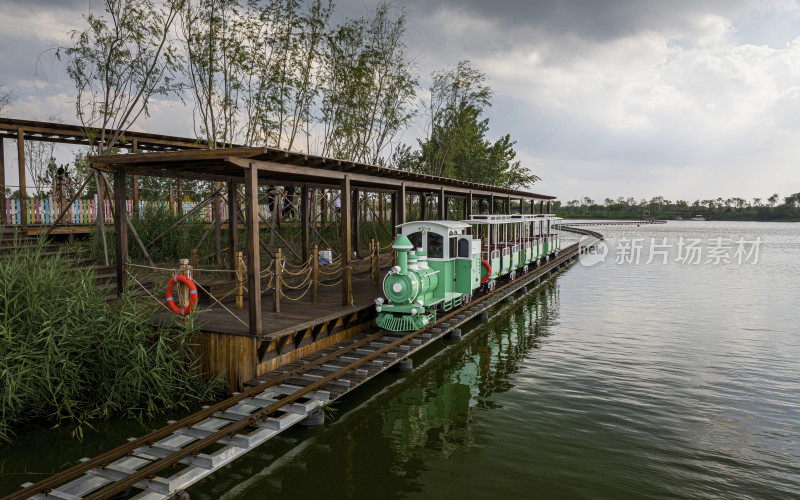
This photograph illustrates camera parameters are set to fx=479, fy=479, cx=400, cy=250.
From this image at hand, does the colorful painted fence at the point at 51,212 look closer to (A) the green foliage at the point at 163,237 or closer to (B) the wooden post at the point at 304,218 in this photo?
(A) the green foliage at the point at 163,237

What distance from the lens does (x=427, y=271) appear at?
37.0ft

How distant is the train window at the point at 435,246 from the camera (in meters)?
12.0

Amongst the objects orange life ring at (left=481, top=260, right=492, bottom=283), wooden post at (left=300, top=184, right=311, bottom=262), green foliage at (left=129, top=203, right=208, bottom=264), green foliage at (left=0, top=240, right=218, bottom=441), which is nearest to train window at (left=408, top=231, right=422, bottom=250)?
orange life ring at (left=481, top=260, right=492, bottom=283)

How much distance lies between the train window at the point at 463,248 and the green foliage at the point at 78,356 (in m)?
6.93

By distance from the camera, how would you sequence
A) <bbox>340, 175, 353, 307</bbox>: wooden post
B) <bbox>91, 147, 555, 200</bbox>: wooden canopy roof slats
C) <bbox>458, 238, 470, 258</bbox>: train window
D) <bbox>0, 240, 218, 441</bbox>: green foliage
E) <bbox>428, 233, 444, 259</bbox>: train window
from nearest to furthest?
<bbox>0, 240, 218, 441</bbox>: green foliage < <bbox>91, 147, 555, 200</bbox>: wooden canopy roof slats < <bbox>340, 175, 353, 307</bbox>: wooden post < <bbox>428, 233, 444, 259</bbox>: train window < <bbox>458, 238, 470, 258</bbox>: train window

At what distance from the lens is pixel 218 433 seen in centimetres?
603

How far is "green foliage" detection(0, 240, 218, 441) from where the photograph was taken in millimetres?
6980

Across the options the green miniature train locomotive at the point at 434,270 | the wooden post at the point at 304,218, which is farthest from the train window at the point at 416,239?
the wooden post at the point at 304,218

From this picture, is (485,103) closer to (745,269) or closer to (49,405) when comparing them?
(745,269)

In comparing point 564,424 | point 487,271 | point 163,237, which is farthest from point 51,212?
point 564,424

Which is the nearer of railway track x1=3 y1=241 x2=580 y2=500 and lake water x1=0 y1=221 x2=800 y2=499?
railway track x1=3 y1=241 x2=580 y2=500

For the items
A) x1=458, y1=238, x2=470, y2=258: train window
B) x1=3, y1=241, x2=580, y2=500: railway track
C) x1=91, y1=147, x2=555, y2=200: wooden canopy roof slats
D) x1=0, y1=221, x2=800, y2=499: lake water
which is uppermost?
x1=91, y1=147, x2=555, y2=200: wooden canopy roof slats

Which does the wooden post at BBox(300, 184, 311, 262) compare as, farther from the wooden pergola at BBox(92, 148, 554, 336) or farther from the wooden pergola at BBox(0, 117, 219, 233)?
the wooden pergola at BBox(0, 117, 219, 233)

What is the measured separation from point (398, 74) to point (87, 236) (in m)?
15.5
